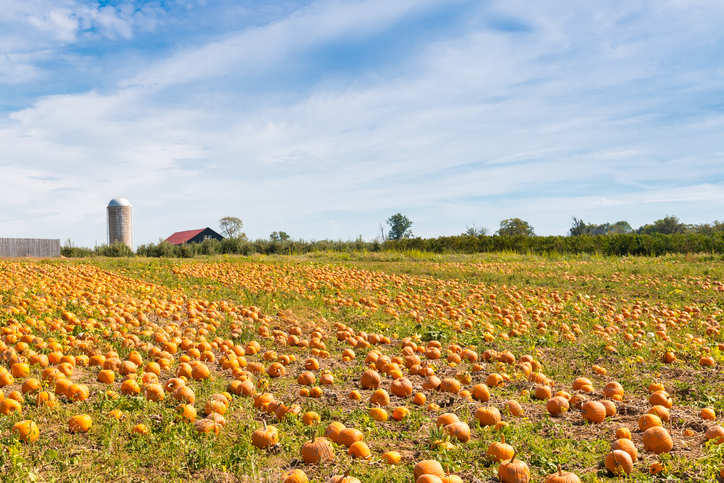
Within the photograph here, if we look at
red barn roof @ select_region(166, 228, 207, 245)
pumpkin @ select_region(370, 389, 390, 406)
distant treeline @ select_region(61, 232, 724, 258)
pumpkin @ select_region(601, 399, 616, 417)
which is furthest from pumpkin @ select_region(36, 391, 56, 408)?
red barn roof @ select_region(166, 228, 207, 245)

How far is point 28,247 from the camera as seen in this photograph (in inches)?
1341

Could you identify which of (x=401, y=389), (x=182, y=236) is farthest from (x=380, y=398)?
(x=182, y=236)

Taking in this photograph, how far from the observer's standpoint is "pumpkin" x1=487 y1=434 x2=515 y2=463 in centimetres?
340

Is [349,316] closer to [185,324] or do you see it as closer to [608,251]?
[185,324]

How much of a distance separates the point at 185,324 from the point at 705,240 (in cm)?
3813

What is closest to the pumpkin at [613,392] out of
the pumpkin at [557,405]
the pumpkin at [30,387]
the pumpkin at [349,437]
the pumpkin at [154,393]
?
the pumpkin at [557,405]

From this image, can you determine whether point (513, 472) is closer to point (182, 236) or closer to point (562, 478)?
point (562, 478)

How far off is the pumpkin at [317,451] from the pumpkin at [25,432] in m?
2.09

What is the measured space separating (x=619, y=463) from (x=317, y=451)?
6.94ft

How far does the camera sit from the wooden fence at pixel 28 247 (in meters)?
33.2

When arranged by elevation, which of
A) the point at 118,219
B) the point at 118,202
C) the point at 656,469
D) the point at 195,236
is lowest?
the point at 656,469

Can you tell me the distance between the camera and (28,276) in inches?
491

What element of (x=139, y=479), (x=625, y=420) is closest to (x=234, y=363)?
(x=139, y=479)

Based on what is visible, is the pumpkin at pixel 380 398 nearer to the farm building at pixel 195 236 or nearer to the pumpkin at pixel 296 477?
the pumpkin at pixel 296 477
